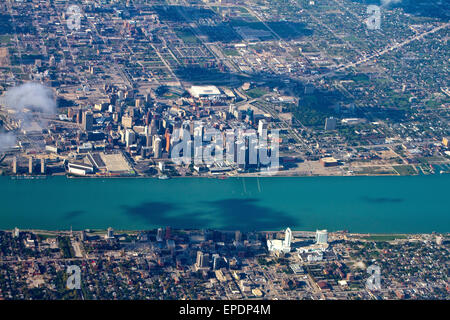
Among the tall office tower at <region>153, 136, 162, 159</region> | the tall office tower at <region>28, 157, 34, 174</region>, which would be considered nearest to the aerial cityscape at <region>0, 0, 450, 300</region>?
the tall office tower at <region>28, 157, 34, 174</region>

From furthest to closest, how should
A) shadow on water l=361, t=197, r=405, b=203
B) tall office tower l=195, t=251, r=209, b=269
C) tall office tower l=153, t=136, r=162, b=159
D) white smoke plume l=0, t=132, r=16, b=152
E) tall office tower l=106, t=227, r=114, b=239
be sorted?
tall office tower l=153, t=136, r=162, b=159, white smoke plume l=0, t=132, r=16, b=152, shadow on water l=361, t=197, r=405, b=203, tall office tower l=106, t=227, r=114, b=239, tall office tower l=195, t=251, r=209, b=269

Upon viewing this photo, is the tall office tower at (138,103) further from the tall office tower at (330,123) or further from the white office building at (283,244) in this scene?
the white office building at (283,244)

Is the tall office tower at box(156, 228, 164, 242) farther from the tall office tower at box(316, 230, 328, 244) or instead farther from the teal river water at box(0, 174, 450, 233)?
the tall office tower at box(316, 230, 328, 244)

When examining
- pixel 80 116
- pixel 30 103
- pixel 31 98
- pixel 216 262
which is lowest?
pixel 216 262

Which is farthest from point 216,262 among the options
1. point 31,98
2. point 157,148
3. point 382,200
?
point 31,98

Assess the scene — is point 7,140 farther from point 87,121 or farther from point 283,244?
point 283,244

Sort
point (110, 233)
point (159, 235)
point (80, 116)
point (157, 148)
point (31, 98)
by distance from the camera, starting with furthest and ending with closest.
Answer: point (31, 98), point (80, 116), point (157, 148), point (159, 235), point (110, 233)
